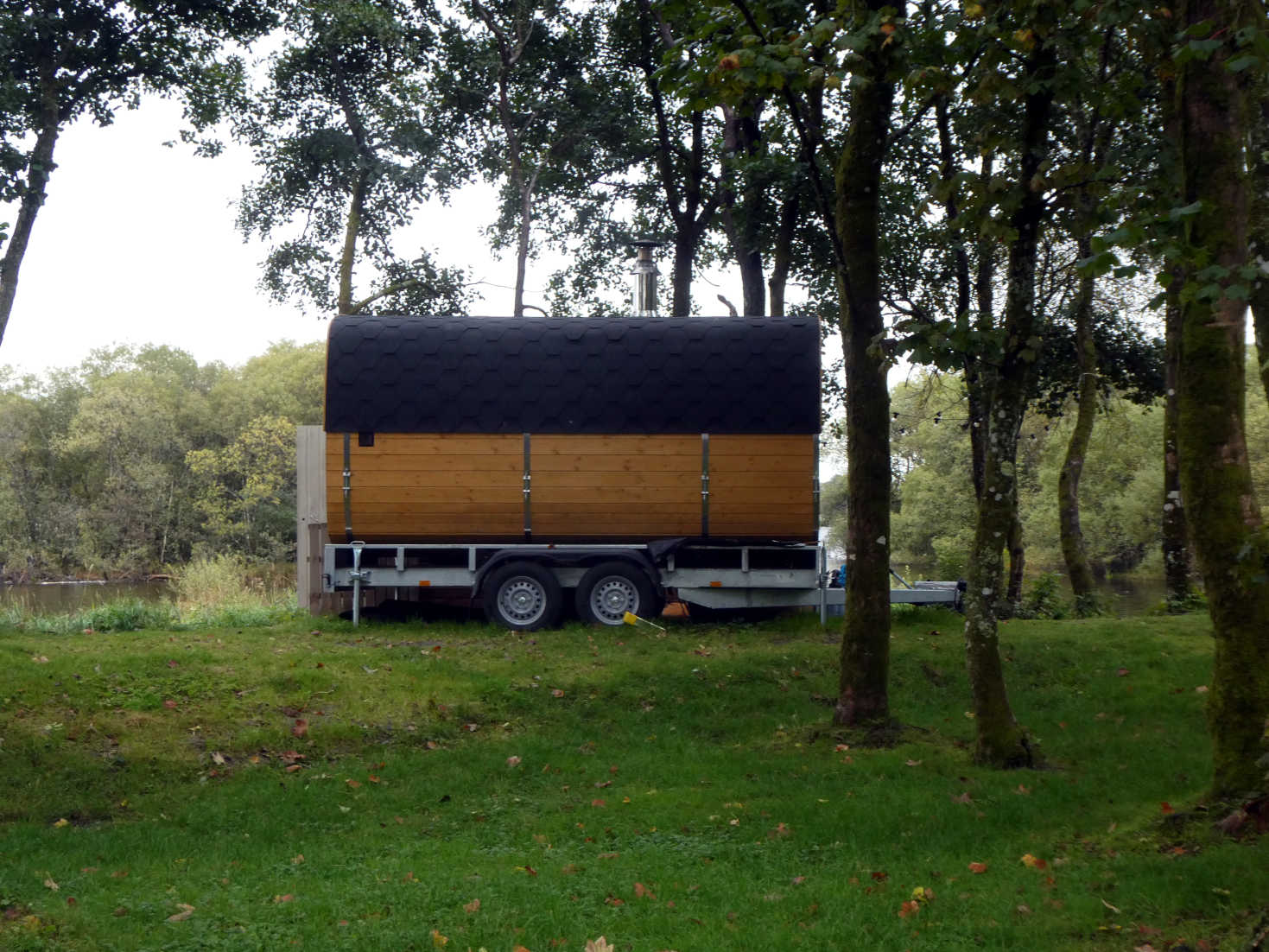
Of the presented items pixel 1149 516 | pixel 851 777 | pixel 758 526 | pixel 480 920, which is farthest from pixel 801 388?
pixel 1149 516

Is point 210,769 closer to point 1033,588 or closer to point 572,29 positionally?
point 1033,588

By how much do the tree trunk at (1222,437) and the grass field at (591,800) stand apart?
593 mm

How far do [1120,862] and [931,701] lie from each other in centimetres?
537

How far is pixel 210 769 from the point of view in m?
9.14

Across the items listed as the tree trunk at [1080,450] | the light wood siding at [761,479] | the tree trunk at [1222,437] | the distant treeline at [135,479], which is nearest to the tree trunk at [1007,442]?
the tree trunk at [1222,437]

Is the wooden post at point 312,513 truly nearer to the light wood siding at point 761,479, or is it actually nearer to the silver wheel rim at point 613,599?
the silver wheel rim at point 613,599

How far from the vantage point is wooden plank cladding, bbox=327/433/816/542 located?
593 inches

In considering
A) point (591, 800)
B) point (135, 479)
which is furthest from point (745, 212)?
point (135, 479)

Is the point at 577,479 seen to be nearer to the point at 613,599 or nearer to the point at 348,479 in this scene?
the point at 613,599

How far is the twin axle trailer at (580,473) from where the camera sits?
15078mm

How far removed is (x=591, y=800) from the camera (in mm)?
8680

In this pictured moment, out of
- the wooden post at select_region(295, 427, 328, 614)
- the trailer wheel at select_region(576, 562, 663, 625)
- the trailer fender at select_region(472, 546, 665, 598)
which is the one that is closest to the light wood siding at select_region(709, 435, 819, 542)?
the trailer fender at select_region(472, 546, 665, 598)

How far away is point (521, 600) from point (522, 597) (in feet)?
0.15

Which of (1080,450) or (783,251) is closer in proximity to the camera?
(1080,450)
